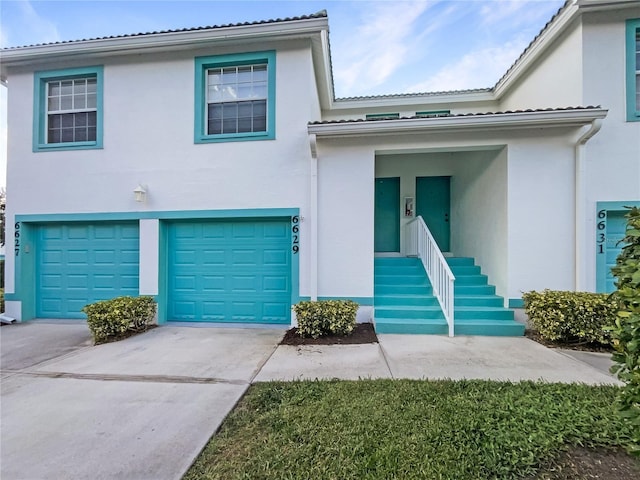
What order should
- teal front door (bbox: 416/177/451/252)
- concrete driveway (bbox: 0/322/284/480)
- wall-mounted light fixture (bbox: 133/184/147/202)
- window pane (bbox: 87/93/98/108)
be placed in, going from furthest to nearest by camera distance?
teal front door (bbox: 416/177/451/252) → window pane (bbox: 87/93/98/108) → wall-mounted light fixture (bbox: 133/184/147/202) → concrete driveway (bbox: 0/322/284/480)

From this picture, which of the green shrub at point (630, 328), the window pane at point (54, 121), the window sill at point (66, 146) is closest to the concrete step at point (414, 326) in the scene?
the green shrub at point (630, 328)

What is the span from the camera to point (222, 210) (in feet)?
19.7

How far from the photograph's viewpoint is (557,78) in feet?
19.9

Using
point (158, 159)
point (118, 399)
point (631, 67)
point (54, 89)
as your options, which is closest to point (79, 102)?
point (54, 89)

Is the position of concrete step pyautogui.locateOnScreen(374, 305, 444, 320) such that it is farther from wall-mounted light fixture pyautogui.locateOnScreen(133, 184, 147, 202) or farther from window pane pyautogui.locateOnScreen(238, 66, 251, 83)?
window pane pyautogui.locateOnScreen(238, 66, 251, 83)

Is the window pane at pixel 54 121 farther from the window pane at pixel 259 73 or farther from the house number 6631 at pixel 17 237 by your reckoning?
the window pane at pixel 259 73

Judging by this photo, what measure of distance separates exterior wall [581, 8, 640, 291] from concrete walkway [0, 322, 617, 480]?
2564 millimetres

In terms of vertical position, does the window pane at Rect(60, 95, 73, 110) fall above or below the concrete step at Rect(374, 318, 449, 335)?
above

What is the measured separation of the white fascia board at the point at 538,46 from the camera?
5.37m

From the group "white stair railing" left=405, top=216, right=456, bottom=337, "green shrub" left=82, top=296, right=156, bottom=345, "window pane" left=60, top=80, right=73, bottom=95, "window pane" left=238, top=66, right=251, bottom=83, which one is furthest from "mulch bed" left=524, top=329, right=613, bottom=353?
"window pane" left=60, top=80, right=73, bottom=95

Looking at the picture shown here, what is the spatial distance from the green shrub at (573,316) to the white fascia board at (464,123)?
301 cm

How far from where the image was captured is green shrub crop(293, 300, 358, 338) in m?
4.96

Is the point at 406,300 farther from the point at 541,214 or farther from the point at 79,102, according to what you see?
the point at 79,102

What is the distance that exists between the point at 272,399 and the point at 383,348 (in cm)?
210
